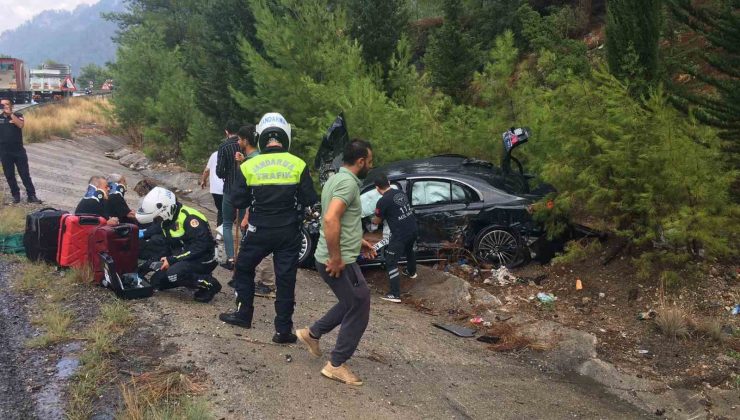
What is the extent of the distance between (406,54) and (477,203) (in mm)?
6694

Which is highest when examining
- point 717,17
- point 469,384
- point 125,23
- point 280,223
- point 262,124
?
point 125,23

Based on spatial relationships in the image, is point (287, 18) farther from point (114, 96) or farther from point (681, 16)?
point (114, 96)

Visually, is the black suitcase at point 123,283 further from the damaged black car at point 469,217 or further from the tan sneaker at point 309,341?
the damaged black car at point 469,217

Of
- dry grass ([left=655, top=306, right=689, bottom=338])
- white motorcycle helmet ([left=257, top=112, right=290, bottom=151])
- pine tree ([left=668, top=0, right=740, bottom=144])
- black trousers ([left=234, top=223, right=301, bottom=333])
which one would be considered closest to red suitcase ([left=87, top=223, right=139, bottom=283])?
black trousers ([left=234, top=223, right=301, bottom=333])

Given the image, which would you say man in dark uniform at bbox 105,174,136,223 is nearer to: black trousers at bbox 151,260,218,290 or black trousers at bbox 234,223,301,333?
black trousers at bbox 151,260,218,290

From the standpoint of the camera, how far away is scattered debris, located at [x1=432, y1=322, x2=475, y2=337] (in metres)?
6.79

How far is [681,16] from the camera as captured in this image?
27.5ft

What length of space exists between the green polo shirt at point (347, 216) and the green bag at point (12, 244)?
5.10 metres

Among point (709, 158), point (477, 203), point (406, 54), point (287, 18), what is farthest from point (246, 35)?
→ point (709, 158)

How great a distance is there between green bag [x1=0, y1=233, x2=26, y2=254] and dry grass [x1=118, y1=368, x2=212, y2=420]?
14.1 ft

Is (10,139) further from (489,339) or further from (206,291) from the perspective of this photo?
(489,339)

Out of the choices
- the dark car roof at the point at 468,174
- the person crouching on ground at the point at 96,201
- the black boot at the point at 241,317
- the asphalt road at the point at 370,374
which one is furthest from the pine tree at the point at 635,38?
the person crouching on ground at the point at 96,201

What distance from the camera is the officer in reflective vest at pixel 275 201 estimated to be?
493 cm

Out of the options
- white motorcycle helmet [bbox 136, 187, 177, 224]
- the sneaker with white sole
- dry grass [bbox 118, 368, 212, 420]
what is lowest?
the sneaker with white sole
